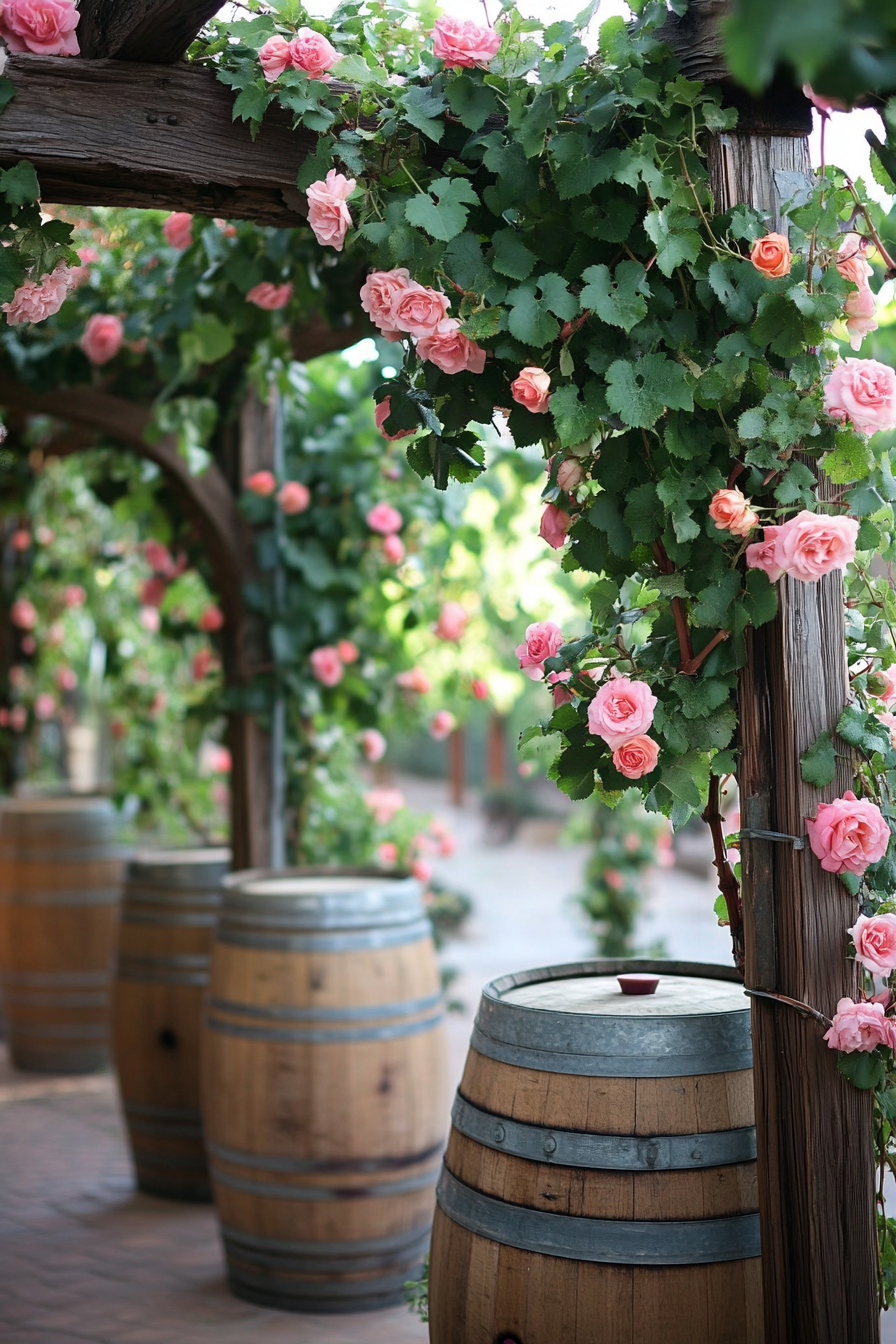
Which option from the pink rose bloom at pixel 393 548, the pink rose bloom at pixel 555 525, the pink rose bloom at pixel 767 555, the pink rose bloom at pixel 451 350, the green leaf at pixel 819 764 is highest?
the pink rose bloom at pixel 393 548

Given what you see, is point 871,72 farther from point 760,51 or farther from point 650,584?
point 650,584

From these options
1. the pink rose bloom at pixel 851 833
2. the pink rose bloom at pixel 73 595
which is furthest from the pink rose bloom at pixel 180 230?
the pink rose bloom at pixel 73 595

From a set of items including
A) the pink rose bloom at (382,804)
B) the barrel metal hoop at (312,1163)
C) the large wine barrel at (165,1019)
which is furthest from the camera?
the pink rose bloom at (382,804)

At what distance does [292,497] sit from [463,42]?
2.02m

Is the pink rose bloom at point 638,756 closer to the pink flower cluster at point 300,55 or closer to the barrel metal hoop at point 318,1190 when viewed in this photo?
the pink flower cluster at point 300,55

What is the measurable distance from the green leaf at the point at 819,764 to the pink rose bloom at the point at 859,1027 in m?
0.29

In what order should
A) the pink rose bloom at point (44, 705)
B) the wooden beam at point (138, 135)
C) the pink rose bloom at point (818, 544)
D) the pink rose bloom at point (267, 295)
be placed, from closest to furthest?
the pink rose bloom at point (818, 544), the wooden beam at point (138, 135), the pink rose bloom at point (267, 295), the pink rose bloom at point (44, 705)

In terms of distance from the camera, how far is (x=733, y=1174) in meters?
1.78

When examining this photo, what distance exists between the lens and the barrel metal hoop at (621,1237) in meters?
1.70

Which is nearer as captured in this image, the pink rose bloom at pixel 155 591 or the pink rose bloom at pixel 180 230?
the pink rose bloom at pixel 180 230

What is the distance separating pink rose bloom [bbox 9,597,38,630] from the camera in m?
5.96

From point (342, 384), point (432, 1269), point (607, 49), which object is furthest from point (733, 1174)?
point (342, 384)

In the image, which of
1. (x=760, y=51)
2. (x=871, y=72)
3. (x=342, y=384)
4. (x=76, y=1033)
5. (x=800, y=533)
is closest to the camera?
(x=760, y=51)

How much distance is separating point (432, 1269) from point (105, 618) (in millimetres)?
3808
